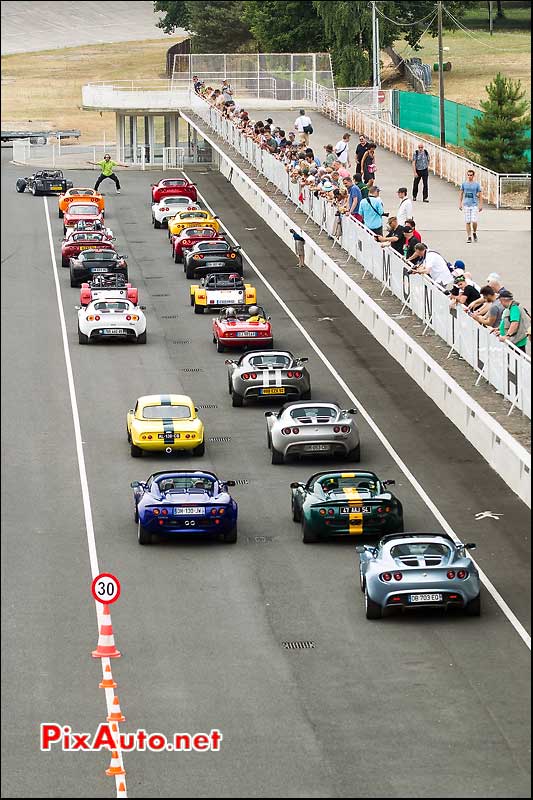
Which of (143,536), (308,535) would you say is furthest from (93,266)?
(308,535)

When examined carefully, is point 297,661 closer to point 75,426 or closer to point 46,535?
point 46,535

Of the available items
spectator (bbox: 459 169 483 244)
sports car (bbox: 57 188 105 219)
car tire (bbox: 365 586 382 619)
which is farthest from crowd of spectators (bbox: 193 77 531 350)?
sports car (bbox: 57 188 105 219)

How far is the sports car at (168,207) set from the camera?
67.4m

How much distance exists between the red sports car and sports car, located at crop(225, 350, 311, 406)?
20965 mm

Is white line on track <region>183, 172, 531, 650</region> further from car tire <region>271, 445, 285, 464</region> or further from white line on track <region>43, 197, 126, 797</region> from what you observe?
white line on track <region>43, 197, 126, 797</region>

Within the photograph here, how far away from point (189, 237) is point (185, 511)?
32.8m

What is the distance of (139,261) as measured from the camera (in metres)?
60.6

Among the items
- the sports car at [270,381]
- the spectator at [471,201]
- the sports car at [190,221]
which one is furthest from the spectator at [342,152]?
the sports car at [270,381]

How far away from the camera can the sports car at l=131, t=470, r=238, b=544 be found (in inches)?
1082

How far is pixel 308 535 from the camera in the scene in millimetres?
27750

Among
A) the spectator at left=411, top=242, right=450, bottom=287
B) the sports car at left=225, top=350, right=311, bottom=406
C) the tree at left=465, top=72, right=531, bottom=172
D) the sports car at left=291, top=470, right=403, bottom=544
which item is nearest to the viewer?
the sports car at left=291, top=470, right=403, bottom=544

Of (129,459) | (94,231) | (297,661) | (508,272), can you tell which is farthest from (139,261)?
(297,661)

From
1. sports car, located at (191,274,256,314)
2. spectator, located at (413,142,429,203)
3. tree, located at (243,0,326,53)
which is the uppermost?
tree, located at (243,0,326,53)

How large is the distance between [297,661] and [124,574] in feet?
16.8
